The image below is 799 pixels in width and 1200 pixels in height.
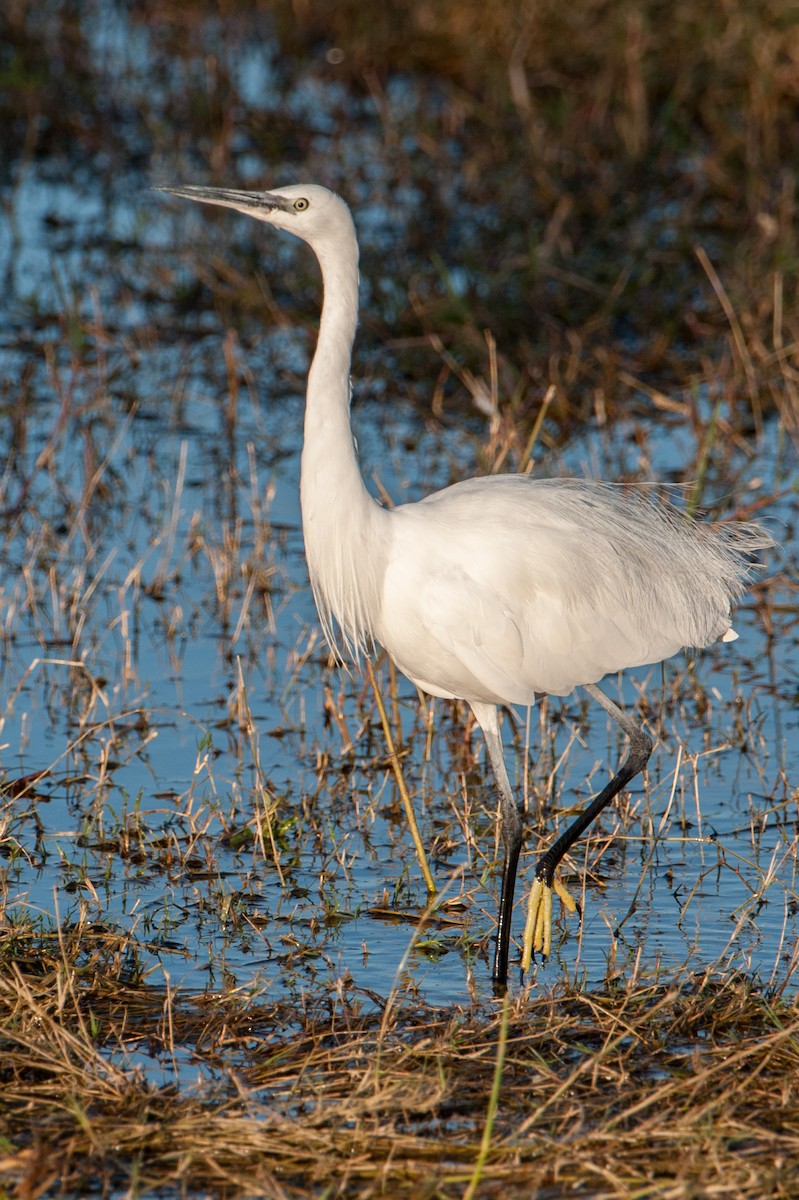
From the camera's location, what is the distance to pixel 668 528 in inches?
200

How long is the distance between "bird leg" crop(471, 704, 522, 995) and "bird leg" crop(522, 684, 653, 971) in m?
0.06

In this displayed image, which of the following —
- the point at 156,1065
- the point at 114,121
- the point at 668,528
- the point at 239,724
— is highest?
the point at 114,121

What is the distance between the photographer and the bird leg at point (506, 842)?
14.6 ft

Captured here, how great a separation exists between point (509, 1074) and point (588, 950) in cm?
93

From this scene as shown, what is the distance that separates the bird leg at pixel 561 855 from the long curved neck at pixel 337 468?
2.56 feet

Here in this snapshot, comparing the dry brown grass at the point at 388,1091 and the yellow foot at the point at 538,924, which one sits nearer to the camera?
the dry brown grass at the point at 388,1091

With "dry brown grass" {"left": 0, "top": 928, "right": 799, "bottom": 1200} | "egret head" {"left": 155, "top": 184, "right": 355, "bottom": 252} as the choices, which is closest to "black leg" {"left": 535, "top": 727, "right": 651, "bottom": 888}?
"dry brown grass" {"left": 0, "top": 928, "right": 799, "bottom": 1200}

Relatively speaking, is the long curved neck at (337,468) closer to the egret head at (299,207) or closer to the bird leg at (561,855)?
the egret head at (299,207)

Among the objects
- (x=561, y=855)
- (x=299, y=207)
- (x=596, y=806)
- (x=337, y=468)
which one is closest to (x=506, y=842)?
(x=561, y=855)

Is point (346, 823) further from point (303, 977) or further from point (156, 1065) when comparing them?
point (156, 1065)

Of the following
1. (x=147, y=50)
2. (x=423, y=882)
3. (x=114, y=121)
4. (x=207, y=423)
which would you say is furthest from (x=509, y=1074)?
(x=147, y=50)

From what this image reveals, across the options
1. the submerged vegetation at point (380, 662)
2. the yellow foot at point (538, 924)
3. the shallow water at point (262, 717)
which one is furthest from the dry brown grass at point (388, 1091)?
the yellow foot at point (538, 924)

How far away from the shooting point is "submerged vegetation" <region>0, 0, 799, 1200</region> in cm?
351

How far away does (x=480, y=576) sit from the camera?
4461mm
